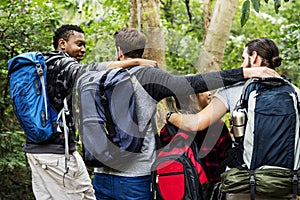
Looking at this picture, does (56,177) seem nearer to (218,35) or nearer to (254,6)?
(254,6)

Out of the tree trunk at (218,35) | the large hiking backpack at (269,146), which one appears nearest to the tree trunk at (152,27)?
the tree trunk at (218,35)

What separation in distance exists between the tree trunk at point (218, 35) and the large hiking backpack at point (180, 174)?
1.81 m

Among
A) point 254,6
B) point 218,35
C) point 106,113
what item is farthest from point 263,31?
point 106,113

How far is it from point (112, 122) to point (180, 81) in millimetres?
486

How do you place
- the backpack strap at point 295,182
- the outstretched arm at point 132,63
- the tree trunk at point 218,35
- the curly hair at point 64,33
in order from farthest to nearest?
the tree trunk at point 218,35, the curly hair at point 64,33, the outstretched arm at point 132,63, the backpack strap at point 295,182

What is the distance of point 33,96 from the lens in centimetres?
316

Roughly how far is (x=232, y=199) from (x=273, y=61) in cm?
86

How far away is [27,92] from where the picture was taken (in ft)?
10.4

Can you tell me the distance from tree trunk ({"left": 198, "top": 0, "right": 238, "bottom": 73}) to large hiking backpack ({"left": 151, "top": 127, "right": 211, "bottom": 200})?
181 cm

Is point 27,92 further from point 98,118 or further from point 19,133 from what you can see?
point 19,133

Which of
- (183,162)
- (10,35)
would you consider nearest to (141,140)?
(183,162)

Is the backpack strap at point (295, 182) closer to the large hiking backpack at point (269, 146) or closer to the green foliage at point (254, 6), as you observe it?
the large hiking backpack at point (269, 146)

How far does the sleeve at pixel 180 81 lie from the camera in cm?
279

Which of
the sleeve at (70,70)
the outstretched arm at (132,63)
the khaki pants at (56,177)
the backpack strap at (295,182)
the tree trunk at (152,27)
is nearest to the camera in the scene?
the backpack strap at (295,182)
